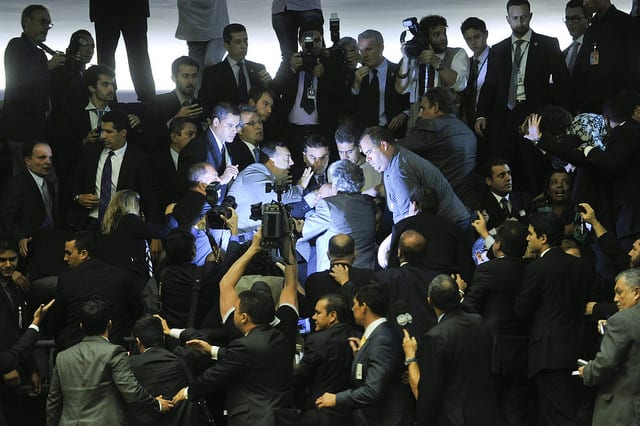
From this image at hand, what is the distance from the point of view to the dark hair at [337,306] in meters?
→ 6.66

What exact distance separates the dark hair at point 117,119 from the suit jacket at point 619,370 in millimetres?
4085

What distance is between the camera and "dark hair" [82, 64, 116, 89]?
31.8 feet

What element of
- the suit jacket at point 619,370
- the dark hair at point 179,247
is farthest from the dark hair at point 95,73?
the suit jacket at point 619,370

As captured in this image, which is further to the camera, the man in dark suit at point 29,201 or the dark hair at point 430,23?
the dark hair at point 430,23

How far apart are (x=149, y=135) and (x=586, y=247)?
373 centimetres

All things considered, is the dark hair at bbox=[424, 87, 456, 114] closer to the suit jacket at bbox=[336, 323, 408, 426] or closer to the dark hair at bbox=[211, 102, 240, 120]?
the dark hair at bbox=[211, 102, 240, 120]

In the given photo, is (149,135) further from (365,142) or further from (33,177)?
(365,142)

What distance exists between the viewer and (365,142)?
856 cm

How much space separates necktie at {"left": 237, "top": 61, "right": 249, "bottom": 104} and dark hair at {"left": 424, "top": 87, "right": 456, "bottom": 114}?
1.68 m

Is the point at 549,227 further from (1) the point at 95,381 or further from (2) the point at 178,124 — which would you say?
(2) the point at 178,124

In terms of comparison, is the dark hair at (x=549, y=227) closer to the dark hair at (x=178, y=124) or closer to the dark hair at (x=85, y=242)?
the dark hair at (x=85, y=242)

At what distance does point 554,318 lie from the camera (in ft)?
23.5

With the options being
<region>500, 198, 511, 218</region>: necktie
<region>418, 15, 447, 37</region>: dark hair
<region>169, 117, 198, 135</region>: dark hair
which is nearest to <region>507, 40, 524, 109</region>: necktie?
<region>418, 15, 447, 37</region>: dark hair

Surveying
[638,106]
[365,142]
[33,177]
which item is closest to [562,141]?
[638,106]
